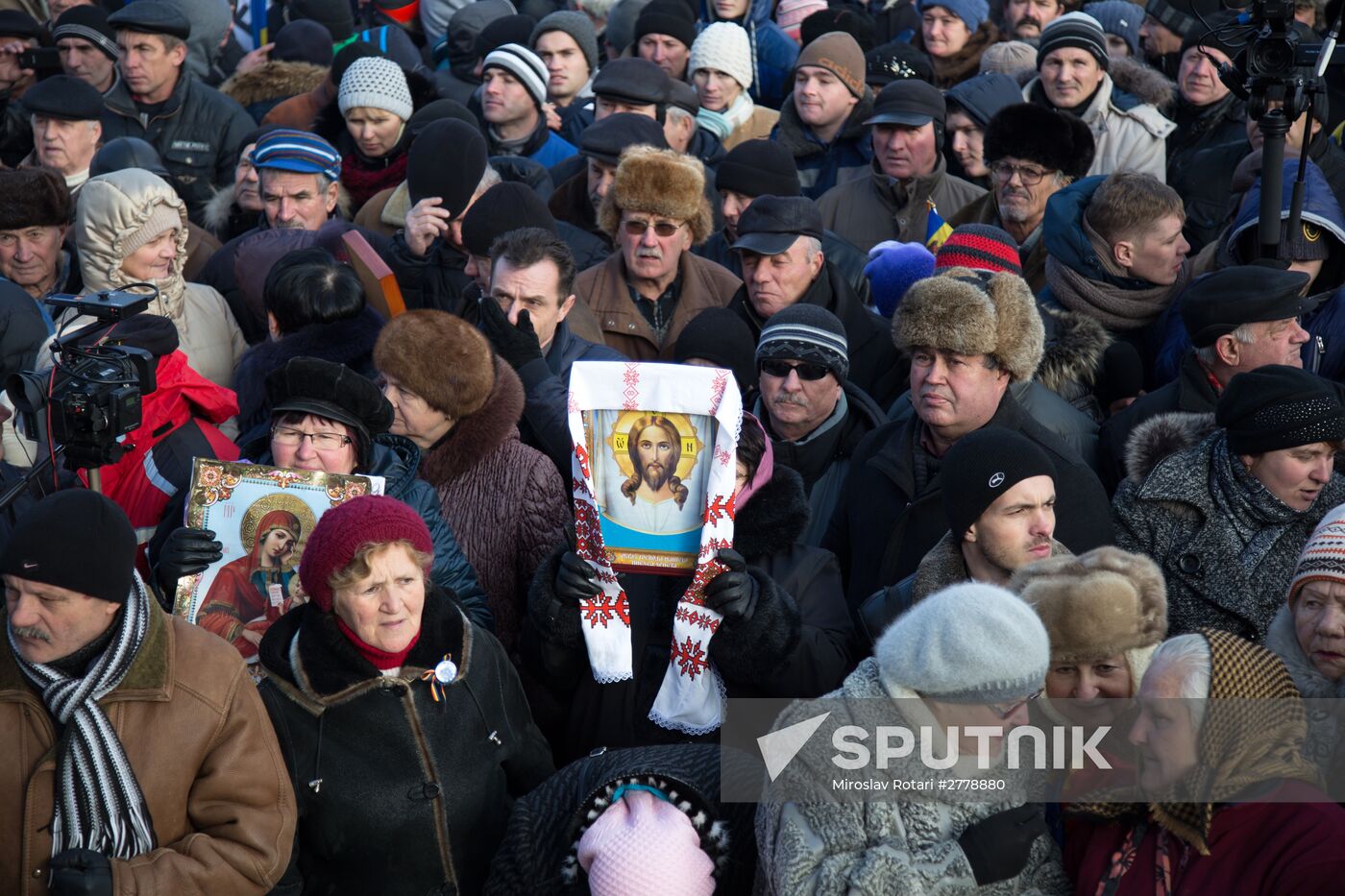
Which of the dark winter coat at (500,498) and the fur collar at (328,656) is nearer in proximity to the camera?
the fur collar at (328,656)

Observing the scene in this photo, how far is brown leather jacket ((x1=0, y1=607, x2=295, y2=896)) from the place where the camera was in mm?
3584

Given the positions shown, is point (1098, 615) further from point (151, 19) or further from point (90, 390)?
point (151, 19)

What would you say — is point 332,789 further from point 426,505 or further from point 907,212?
point 907,212

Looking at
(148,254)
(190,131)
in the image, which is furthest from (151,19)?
(148,254)

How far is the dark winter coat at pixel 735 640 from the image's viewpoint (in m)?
4.21

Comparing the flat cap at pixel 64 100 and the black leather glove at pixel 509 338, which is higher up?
the flat cap at pixel 64 100

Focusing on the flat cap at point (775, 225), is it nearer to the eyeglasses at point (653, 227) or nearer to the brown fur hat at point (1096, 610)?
the eyeglasses at point (653, 227)

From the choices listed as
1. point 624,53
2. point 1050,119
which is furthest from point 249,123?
point 1050,119

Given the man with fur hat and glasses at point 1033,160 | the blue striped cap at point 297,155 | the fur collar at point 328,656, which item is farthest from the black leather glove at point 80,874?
the man with fur hat and glasses at point 1033,160

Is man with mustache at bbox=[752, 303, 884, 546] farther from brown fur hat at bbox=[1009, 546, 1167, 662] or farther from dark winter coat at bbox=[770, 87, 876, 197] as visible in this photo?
dark winter coat at bbox=[770, 87, 876, 197]

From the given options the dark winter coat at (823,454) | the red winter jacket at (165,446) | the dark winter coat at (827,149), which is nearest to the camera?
the red winter jacket at (165,446)

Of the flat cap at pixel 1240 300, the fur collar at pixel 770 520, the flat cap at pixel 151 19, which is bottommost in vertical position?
the fur collar at pixel 770 520

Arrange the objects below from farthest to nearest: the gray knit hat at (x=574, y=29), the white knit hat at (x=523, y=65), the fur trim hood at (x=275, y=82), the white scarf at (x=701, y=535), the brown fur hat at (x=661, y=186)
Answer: the gray knit hat at (x=574, y=29)
the fur trim hood at (x=275, y=82)
the white knit hat at (x=523, y=65)
the brown fur hat at (x=661, y=186)
the white scarf at (x=701, y=535)

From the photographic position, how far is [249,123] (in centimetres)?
897
